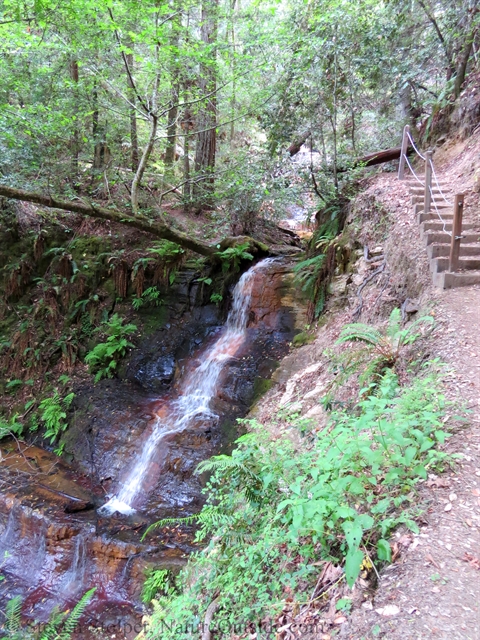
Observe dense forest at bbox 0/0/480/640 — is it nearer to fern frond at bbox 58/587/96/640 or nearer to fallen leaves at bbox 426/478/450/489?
fern frond at bbox 58/587/96/640

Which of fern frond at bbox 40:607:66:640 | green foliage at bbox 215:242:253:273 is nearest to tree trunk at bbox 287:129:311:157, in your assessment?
green foliage at bbox 215:242:253:273

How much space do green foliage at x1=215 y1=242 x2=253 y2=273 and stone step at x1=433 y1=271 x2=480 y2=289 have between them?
18.6 feet

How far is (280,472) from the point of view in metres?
3.14

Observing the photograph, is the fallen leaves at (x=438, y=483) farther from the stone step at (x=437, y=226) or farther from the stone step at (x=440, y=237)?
the stone step at (x=437, y=226)

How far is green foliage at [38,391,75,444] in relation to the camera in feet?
28.7

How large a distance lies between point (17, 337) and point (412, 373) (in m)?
10.8

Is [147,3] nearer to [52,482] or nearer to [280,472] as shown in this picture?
[280,472]

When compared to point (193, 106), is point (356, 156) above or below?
below

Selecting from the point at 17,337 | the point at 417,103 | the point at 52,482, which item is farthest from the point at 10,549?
the point at 417,103

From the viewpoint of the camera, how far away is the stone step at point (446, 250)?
529cm

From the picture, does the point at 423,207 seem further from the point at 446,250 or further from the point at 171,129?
the point at 171,129

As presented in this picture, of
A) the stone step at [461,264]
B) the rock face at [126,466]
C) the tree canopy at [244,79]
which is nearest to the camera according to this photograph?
the stone step at [461,264]

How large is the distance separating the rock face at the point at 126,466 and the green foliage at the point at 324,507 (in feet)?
9.70

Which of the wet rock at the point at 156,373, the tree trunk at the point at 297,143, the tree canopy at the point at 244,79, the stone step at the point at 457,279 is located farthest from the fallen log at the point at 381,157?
the wet rock at the point at 156,373
